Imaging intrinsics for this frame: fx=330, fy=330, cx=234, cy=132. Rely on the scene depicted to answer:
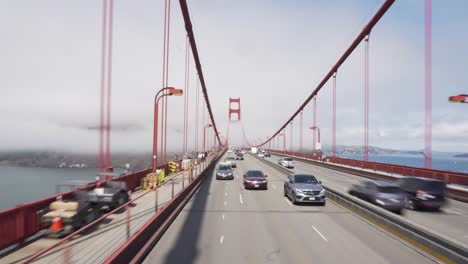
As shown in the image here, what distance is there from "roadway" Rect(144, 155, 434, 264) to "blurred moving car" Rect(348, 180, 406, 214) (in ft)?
6.24

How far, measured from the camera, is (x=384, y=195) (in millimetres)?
16328

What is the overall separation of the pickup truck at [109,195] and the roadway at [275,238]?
9.12 ft

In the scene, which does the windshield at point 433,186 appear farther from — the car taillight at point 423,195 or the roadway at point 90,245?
the roadway at point 90,245

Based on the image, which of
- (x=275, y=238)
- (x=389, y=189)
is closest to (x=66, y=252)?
(x=275, y=238)

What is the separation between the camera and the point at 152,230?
35.2 ft

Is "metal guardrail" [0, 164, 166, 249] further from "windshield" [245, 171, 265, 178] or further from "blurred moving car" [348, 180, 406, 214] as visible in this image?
"windshield" [245, 171, 265, 178]

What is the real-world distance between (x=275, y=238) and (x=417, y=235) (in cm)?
435

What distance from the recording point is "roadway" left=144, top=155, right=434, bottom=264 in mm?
8836

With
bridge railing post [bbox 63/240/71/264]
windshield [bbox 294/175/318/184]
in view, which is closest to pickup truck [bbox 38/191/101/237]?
bridge railing post [bbox 63/240/71/264]

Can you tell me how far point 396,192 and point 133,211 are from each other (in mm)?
12659

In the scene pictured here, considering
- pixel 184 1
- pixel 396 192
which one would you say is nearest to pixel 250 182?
pixel 396 192

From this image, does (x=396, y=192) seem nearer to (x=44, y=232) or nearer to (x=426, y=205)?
(x=426, y=205)

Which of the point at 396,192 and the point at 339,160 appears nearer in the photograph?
the point at 396,192

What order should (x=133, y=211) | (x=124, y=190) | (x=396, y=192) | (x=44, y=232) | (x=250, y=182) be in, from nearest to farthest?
(x=44, y=232)
(x=133, y=211)
(x=124, y=190)
(x=396, y=192)
(x=250, y=182)
